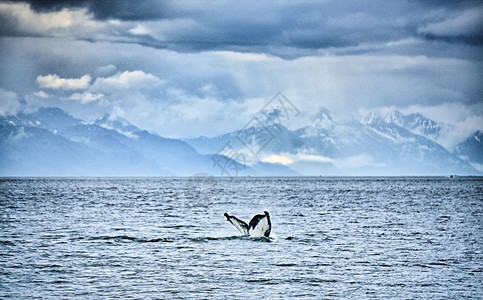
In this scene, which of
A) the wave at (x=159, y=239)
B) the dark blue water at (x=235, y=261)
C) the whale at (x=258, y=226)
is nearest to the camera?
the dark blue water at (x=235, y=261)

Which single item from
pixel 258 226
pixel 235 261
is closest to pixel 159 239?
pixel 258 226

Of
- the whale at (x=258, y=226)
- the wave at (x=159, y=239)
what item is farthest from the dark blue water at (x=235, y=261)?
the whale at (x=258, y=226)

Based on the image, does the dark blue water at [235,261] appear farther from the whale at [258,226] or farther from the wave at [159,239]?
the whale at [258,226]

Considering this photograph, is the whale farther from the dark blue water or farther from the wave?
the dark blue water

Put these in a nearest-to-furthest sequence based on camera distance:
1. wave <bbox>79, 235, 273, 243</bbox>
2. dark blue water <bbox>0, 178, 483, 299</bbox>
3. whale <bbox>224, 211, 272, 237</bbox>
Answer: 1. dark blue water <bbox>0, 178, 483, 299</bbox>
2. wave <bbox>79, 235, 273, 243</bbox>
3. whale <bbox>224, 211, 272, 237</bbox>

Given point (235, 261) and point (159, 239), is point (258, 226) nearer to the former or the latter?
point (159, 239)

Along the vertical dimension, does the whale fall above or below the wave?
above

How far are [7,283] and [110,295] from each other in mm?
6734

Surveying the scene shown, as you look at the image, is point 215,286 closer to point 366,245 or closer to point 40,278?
point 40,278

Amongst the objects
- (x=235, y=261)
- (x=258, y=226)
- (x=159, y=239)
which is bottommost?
(x=235, y=261)

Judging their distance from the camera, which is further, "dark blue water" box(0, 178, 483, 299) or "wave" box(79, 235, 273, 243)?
"wave" box(79, 235, 273, 243)

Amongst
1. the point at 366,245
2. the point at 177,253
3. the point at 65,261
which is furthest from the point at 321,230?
the point at 65,261

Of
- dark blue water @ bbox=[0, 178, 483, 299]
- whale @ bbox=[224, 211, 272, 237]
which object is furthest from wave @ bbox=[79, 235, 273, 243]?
whale @ bbox=[224, 211, 272, 237]

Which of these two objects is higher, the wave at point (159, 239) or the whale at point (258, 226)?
the whale at point (258, 226)
